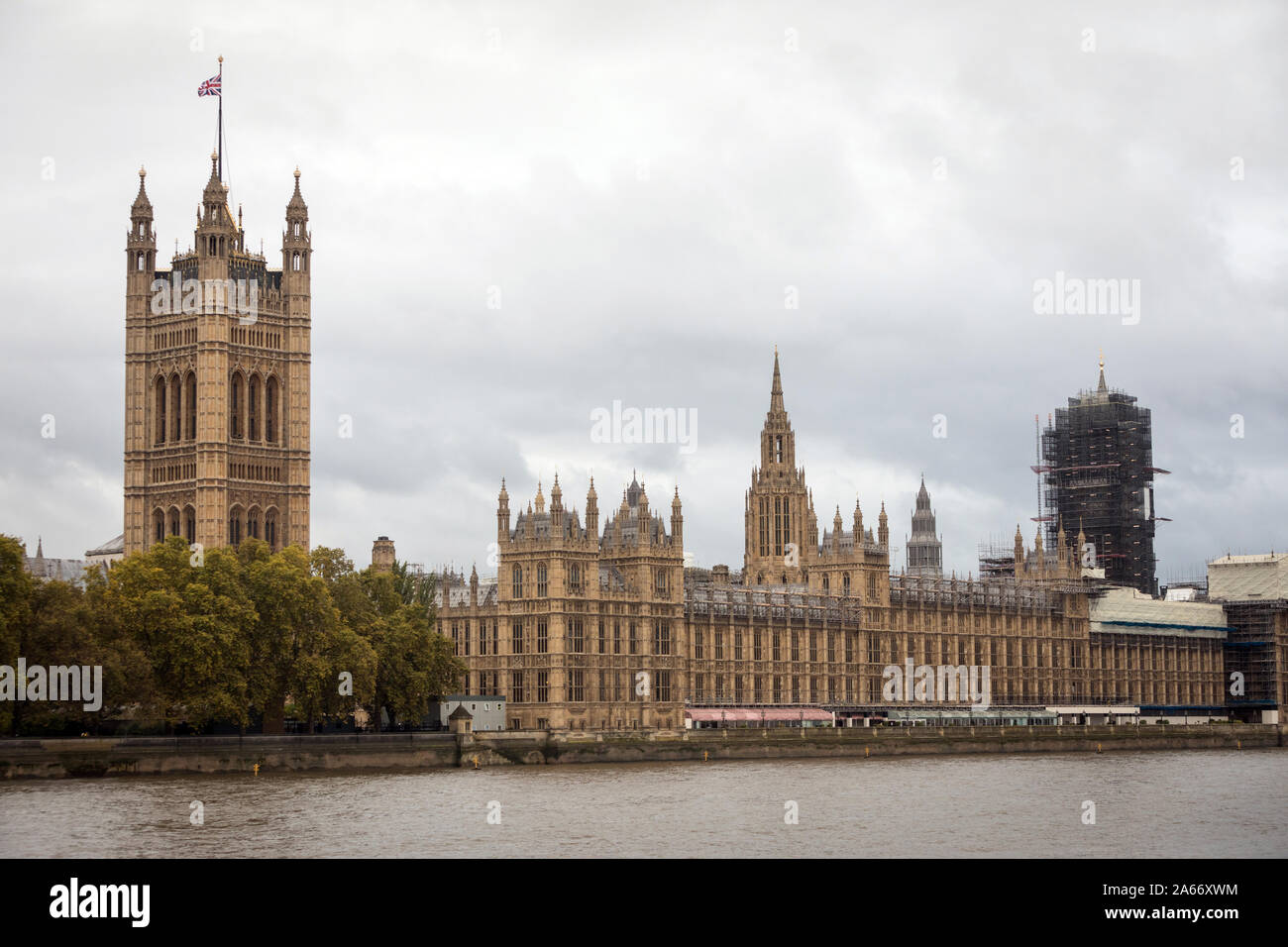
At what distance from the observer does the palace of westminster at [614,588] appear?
120 meters

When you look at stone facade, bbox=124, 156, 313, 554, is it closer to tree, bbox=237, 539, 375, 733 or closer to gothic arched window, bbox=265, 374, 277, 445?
gothic arched window, bbox=265, 374, 277, 445

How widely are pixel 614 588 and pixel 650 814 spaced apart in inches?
2167

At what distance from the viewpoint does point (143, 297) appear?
13812cm

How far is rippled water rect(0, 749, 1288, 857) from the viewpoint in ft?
188

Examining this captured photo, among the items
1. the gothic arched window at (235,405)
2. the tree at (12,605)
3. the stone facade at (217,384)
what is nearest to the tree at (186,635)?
the tree at (12,605)

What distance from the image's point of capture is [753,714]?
131875mm

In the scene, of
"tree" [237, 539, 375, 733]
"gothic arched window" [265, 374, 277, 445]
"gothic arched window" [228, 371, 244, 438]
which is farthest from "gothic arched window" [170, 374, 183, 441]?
"tree" [237, 539, 375, 733]

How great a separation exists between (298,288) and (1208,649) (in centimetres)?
9157

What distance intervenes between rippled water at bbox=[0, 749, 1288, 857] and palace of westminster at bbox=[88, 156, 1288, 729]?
2416cm

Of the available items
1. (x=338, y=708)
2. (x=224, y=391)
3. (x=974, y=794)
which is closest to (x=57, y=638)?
(x=338, y=708)

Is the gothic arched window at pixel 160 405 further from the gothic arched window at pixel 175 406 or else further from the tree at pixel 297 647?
the tree at pixel 297 647

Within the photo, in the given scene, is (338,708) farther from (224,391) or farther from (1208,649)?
(1208,649)

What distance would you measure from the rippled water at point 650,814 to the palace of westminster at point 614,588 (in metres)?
24.2

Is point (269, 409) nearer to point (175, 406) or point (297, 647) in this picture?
point (175, 406)
